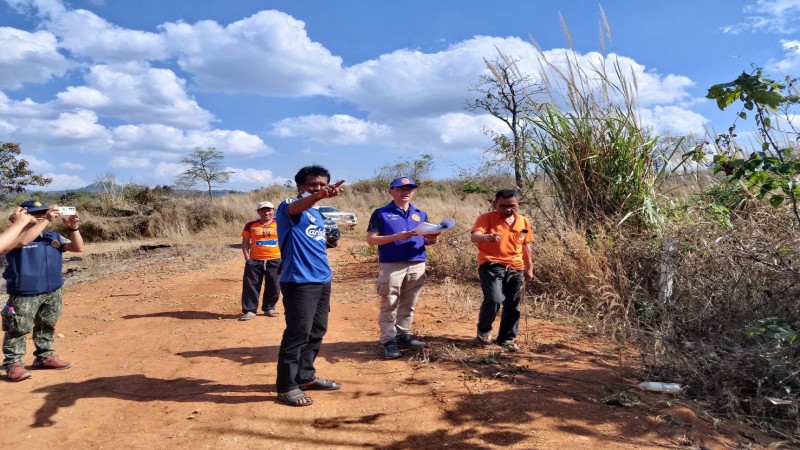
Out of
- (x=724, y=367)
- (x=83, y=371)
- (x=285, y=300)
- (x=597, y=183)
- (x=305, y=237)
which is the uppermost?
(x=597, y=183)

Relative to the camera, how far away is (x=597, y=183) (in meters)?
6.01

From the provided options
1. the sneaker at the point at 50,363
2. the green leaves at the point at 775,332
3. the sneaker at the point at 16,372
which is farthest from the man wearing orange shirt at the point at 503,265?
the sneaker at the point at 16,372

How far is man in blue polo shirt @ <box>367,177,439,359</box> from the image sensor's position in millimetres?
4633

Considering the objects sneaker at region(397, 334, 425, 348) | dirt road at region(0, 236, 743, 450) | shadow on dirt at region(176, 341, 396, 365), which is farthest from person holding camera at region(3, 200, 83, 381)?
sneaker at region(397, 334, 425, 348)

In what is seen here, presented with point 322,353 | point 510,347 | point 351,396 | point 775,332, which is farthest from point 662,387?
point 322,353

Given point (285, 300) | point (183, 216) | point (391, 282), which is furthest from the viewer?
point (183, 216)

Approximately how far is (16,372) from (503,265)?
4.18 metres

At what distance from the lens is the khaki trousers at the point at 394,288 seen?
469 cm

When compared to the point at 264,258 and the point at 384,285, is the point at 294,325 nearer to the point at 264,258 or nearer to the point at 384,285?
the point at 384,285

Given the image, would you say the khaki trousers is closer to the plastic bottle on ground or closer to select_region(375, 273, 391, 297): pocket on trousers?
select_region(375, 273, 391, 297): pocket on trousers

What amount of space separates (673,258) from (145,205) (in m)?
19.1

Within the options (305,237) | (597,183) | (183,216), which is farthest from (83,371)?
(183,216)

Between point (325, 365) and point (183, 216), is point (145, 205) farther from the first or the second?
point (325, 365)

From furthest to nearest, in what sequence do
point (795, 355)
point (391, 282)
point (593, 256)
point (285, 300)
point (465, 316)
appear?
point (465, 316) → point (593, 256) → point (391, 282) → point (285, 300) → point (795, 355)
